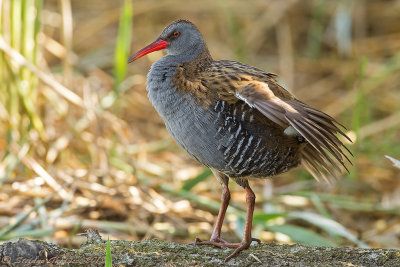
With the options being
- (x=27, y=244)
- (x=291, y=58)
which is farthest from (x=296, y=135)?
(x=291, y=58)

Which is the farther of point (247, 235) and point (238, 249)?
point (247, 235)

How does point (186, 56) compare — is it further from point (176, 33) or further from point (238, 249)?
point (238, 249)

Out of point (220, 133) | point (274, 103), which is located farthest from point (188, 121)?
point (274, 103)

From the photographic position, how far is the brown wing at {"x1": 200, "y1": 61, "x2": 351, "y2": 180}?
2.65 m

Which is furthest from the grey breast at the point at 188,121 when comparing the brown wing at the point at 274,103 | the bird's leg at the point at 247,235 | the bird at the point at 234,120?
the bird's leg at the point at 247,235

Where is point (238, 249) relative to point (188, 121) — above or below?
below

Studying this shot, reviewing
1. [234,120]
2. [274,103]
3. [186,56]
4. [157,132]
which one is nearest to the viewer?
[274,103]

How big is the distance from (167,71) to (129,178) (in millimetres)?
1743

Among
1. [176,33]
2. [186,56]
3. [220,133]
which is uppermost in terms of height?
[176,33]

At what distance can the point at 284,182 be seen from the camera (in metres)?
5.32

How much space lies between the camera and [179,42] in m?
3.17

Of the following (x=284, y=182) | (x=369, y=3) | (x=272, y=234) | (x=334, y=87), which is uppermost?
(x=369, y=3)

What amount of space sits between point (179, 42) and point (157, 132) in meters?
2.81

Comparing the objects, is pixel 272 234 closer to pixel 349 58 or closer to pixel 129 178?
pixel 129 178
